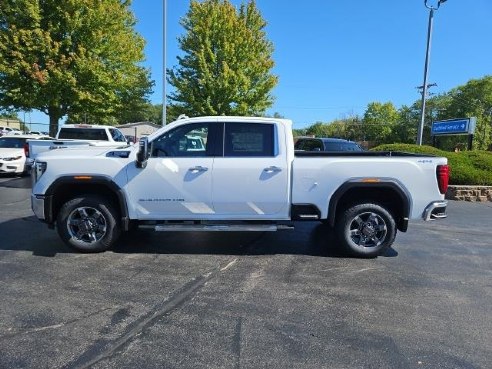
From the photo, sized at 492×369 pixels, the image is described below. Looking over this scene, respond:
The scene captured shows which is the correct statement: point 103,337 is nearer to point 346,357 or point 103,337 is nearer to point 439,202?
point 346,357

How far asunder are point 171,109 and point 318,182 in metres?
26.1

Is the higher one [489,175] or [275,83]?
[275,83]

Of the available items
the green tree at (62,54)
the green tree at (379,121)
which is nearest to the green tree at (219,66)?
the green tree at (62,54)

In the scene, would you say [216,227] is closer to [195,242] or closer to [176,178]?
[176,178]

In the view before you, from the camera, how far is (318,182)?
595cm

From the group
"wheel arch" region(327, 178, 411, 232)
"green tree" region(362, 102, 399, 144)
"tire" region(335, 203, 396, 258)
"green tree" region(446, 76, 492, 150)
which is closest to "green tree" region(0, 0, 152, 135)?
"wheel arch" region(327, 178, 411, 232)

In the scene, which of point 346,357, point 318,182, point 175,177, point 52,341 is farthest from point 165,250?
point 346,357

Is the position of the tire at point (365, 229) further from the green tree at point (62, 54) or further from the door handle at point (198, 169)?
the green tree at point (62, 54)

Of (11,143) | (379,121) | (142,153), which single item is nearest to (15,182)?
(11,143)

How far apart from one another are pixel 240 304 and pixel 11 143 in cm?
1420

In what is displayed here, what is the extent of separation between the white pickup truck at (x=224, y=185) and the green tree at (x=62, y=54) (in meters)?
17.4

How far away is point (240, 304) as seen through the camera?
4.44 m

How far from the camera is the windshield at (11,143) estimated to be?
51.2 feet

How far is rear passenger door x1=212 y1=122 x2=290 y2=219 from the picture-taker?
19.5ft
